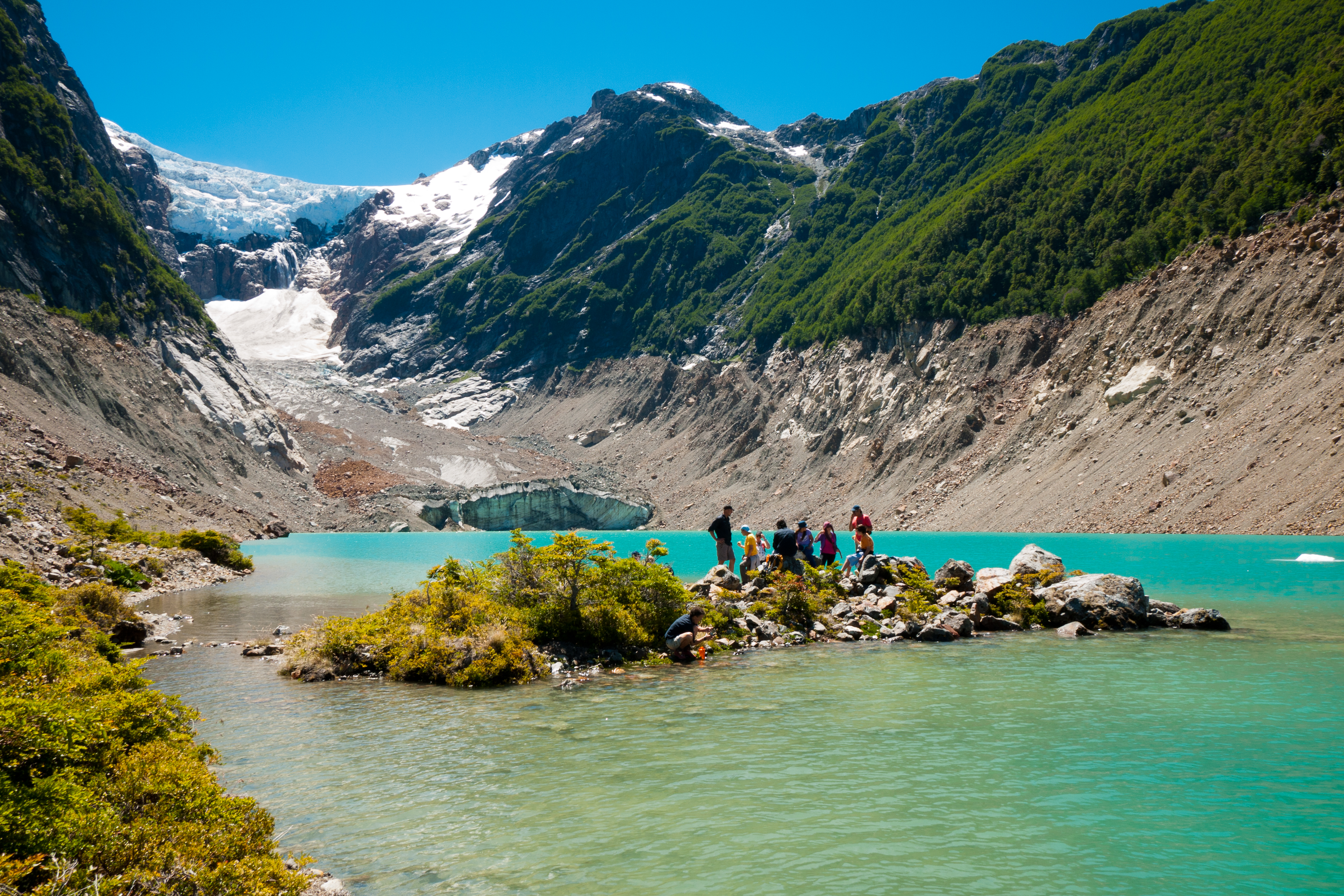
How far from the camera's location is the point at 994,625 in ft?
78.0

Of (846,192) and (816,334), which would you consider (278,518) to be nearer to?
(816,334)

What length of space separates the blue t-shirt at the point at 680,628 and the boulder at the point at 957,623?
762cm

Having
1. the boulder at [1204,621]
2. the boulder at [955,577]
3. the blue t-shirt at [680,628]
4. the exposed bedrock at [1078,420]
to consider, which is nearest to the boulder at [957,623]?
the boulder at [955,577]

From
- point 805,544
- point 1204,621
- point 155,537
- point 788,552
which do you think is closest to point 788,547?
point 788,552

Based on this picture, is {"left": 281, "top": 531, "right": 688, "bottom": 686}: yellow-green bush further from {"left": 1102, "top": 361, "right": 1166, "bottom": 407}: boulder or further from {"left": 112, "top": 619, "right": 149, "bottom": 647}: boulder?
{"left": 1102, "top": 361, "right": 1166, "bottom": 407}: boulder

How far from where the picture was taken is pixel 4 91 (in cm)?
8600

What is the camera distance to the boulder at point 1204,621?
2250 centimetres

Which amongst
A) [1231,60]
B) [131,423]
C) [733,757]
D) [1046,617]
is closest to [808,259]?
[1231,60]

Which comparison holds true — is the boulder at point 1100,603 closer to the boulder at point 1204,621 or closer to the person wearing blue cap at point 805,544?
the boulder at point 1204,621

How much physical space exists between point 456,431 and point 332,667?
166618 mm

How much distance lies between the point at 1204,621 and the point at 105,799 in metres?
26.2

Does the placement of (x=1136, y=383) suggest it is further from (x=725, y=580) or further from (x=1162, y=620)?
(x=725, y=580)

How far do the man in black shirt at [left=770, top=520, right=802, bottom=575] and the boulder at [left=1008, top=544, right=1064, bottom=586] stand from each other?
7473 mm

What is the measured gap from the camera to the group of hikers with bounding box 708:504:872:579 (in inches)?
1003
